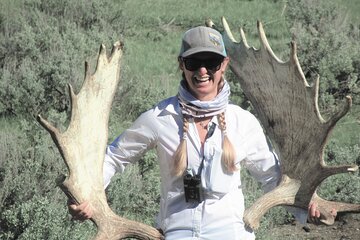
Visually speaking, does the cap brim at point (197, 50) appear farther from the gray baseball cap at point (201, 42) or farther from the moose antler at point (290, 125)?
the moose antler at point (290, 125)

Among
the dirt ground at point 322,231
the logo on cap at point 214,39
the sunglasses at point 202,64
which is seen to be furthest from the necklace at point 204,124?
the dirt ground at point 322,231

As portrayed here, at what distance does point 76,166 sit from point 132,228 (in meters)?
0.38

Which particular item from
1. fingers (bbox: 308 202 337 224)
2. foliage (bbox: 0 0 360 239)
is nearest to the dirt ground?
foliage (bbox: 0 0 360 239)

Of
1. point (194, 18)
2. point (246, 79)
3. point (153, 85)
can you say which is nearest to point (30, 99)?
point (153, 85)

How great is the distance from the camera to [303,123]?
3.90 meters

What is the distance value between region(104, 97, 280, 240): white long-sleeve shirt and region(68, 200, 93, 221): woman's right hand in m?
0.24

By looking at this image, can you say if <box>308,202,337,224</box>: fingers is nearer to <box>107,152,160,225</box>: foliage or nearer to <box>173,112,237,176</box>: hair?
<box>173,112,237,176</box>: hair

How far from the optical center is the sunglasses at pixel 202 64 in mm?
3590

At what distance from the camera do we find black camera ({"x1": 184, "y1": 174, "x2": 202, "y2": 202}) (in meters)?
3.45

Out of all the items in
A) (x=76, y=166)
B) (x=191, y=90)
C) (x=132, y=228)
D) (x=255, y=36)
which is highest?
(x=191, y=90)

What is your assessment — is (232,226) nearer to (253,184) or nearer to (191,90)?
(191,90)

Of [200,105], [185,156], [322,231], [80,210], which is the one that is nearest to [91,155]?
[80,210]

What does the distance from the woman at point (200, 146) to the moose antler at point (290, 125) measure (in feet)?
0.74

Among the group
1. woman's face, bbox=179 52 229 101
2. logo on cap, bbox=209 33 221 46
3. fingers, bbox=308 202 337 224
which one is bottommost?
fingers, bbox=308 202 337 224
